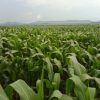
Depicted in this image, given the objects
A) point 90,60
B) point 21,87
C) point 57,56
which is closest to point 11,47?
point 57,56

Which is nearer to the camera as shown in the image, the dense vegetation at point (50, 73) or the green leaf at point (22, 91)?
the green leaf at point (22, 91)

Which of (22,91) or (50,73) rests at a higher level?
(22,91)

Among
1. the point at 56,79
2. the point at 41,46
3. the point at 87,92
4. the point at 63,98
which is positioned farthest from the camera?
the point at 41,46

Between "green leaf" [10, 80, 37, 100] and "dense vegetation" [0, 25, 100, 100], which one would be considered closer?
"green leaf" [10, 80, 37, 100]

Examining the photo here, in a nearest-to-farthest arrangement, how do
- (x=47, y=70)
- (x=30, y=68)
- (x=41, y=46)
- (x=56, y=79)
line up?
(x=56, y=79)
(x=47, y=70)
(x=30, y=68)
(x=41, y=46)

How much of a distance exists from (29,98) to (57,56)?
74.4 inches

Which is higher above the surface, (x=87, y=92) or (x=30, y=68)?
(x=87, y=92)

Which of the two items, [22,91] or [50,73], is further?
[50,73]

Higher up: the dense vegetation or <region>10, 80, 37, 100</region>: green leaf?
<region>10, 80, 37, 100</region>: green leaf

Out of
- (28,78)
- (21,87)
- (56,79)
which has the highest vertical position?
(21,87)

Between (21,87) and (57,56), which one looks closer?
(21,87)

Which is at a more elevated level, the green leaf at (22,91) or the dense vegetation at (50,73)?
the green leaf at (22,91)

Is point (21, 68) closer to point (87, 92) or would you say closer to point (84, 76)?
point (84, 76)

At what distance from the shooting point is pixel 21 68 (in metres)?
3.30
